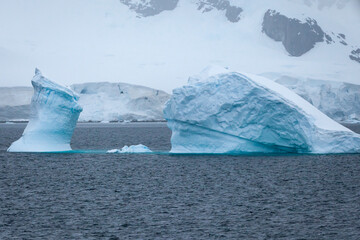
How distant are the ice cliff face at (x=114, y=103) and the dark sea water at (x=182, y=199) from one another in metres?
64.4

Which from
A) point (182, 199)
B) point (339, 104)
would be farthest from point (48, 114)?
point (339, 104)

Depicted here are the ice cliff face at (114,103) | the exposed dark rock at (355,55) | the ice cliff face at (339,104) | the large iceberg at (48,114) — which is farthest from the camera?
the exposed dark rock at (355,55)

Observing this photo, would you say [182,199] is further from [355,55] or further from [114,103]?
[355,55]

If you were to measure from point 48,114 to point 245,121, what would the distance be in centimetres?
1032

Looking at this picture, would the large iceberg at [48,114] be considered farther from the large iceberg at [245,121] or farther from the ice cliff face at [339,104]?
the ice cliff face at [339,104]

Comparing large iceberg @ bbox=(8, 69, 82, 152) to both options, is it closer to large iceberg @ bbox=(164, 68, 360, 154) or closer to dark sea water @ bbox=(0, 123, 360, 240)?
dark sea water @ bbox=(0, 123, 360, 240)

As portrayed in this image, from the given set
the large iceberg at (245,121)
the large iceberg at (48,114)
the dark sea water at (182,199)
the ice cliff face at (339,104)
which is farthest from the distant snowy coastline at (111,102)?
the dark sea water at (182,199)

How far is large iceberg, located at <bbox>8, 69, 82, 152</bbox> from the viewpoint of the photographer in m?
28.2

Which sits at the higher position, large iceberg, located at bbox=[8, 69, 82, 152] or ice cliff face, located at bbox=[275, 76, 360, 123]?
ice cliff face, located at bbox=[275, 76, 360, 123]

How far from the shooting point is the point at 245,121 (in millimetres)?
25594

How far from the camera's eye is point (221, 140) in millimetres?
26312

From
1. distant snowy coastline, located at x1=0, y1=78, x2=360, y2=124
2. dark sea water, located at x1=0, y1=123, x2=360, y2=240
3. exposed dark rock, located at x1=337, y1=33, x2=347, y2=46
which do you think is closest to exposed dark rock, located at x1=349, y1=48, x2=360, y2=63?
exposed dark rock, located at x1=337, y1=33, x2=347, y2=46

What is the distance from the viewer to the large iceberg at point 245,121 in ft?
83.4

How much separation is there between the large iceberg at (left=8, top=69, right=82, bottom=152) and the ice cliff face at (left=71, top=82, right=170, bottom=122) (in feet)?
199
